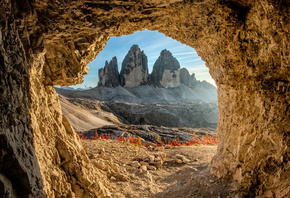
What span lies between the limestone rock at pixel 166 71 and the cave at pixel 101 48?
73.0 metres

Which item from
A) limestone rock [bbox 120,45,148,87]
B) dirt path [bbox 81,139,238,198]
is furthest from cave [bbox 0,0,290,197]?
limestone rock [bbox 120,45,148,87]

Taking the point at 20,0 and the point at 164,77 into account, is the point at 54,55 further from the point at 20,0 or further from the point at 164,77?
the point at 164,77

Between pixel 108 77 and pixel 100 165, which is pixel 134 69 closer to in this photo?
pixel 108 77

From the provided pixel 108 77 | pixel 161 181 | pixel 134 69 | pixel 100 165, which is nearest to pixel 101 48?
pixel 100 165

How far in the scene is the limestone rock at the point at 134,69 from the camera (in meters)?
67.4

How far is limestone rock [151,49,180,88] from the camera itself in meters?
77.4

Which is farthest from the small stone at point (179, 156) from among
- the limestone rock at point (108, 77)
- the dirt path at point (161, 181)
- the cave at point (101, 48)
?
the limestone rock at point (108, 77)

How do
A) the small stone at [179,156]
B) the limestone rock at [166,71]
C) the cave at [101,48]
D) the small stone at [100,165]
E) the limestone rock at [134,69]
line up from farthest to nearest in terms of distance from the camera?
the limestone rock at [166,71]
the limestone rock at [134,69]
the small stone at [179,156]
the small stone at [100,165]
the cave at [101,48]

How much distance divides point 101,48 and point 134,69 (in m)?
65.2

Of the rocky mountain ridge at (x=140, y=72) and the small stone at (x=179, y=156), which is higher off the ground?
the rocky mountain ridge at (x=140, y=72)

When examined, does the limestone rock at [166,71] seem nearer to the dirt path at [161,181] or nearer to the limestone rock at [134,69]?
the limestone rock at [134,69]

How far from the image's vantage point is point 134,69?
222 feet

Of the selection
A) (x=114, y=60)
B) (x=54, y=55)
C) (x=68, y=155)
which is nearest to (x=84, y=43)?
(x=54, y=55)

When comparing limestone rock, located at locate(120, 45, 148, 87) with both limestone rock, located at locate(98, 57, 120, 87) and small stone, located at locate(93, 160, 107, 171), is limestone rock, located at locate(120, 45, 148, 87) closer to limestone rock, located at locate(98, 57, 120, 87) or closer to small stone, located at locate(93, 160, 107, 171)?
limestone rock, located at locate(98, 57, 120, 87)
